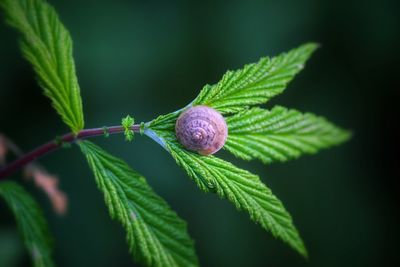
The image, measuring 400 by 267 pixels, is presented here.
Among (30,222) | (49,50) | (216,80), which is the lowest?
(30,222)

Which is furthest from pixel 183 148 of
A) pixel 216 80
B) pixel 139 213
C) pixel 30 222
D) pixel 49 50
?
pixel 216 80

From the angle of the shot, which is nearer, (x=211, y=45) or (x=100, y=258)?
(x=100, y=258)

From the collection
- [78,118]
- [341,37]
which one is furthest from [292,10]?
[78,118]

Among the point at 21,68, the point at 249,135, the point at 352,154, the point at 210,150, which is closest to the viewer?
the point at 210,150

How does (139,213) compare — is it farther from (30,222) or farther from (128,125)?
(30,222)

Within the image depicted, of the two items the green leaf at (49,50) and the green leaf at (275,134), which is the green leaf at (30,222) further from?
the green leaf at (275,134)

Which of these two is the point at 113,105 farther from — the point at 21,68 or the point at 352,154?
the point at 352,154

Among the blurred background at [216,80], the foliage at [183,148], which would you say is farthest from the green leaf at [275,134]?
the blurred background at [216,80]

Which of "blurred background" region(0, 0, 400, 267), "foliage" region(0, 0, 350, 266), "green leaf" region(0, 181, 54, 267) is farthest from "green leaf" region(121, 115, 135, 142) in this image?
"blurred background" region(0, 0, 400, 267)
